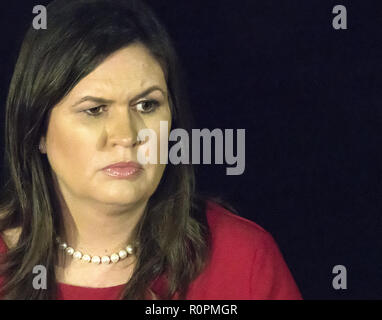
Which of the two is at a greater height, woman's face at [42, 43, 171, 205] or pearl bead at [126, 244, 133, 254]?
woman's face at [42, 43, 171, 205]

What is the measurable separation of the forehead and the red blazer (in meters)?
0.49

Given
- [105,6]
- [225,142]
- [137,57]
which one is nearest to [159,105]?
[137,57]

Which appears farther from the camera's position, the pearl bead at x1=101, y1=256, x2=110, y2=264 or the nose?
the pearl bead at x1=101, y1=256, x2=110, y2=264

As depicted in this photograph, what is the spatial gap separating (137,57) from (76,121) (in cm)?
23

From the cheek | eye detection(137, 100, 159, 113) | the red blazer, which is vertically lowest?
the red blazer

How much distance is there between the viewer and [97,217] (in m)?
2.16

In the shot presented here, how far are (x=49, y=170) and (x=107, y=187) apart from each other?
285 mm

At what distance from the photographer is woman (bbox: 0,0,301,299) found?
2012mm

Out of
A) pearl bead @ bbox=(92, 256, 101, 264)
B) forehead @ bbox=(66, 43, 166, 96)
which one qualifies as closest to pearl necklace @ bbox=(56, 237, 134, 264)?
pearl bead @ bbox=(92, 256, 101, 264)

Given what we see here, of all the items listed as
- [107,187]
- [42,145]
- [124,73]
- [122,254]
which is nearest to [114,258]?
[122,254]

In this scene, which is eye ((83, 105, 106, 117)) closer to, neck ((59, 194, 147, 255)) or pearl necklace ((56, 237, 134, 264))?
neck ((59, 194, 147, 255))

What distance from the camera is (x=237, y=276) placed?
2.17 meters

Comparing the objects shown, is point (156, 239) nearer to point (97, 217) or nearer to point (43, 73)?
point (97, 217)

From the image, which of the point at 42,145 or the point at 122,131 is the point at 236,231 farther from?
the point at 42,145
